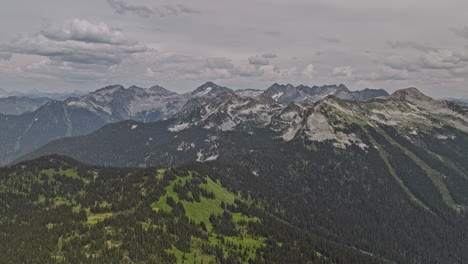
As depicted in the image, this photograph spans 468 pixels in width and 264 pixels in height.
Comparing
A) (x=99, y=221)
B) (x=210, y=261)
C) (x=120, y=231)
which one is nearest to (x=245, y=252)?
(x=210, y=261)

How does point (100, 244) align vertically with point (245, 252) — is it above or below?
above

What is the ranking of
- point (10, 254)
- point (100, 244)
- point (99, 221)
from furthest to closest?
1. point (99, 221)
2. point (100, 244)
3. point (10, 254)

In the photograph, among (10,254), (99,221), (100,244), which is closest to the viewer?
(10,254)

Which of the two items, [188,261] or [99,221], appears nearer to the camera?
[188,261]

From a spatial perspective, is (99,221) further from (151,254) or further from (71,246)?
(151,254)

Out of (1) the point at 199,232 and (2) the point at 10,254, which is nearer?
(2) the point at 10,254

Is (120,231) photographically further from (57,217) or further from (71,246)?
(57,217)

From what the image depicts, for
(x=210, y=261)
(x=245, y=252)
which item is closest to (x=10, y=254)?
(x=210, y=261)

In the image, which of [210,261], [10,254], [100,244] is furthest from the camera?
[210,261]

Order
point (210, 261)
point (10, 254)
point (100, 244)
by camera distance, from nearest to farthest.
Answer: point (10, 254)
point (100, 244)
point (210, 261)
